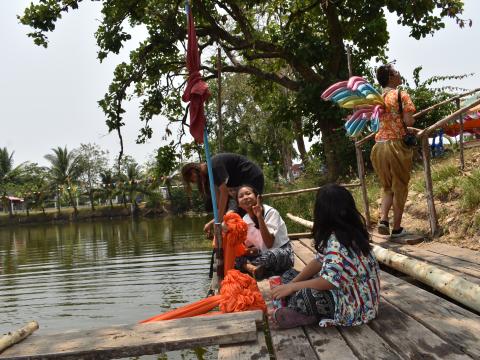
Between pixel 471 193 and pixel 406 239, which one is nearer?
pixel 406 239

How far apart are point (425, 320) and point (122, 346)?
→ 1.66m

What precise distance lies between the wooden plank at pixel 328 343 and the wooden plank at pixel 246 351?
0.25 meters

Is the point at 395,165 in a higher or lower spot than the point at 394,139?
lower

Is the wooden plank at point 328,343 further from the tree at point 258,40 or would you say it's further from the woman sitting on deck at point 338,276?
the tree at point 258,40

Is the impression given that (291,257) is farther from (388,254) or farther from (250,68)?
(250,68)

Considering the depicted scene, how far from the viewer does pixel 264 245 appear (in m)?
4.39

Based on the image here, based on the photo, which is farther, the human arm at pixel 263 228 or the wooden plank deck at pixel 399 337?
the human arm at pixel 263 228

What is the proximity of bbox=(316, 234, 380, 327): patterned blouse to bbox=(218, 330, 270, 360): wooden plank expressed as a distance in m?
0.36

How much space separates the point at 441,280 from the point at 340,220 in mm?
1041

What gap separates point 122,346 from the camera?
2725 millimetres

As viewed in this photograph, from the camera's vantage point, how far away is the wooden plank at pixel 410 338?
2199 millimetres

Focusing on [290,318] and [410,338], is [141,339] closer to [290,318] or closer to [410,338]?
[290,318]

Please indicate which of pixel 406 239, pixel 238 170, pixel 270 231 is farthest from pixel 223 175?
pixel 406 239

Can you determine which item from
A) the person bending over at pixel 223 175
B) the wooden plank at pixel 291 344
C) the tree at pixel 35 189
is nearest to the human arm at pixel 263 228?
the person bending over at pixel 223 175
